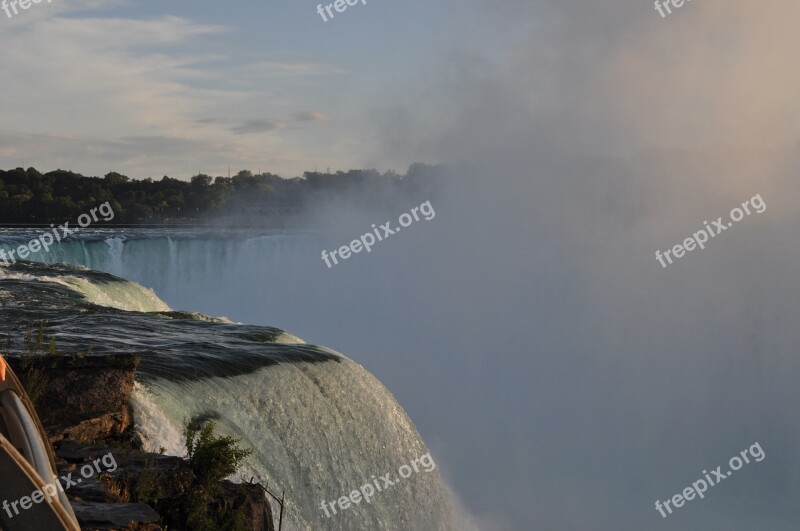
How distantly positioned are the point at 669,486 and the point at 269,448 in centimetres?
1507

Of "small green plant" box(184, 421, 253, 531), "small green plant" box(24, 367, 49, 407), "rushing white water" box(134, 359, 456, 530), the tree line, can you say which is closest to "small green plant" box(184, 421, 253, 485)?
"small green plant" box(184, 421, 253, 531)

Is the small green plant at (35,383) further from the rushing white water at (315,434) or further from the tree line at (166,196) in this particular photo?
the tree line at (166,196)

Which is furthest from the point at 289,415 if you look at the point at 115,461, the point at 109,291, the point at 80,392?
the point at 109,291

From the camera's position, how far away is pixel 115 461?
20.7 feet

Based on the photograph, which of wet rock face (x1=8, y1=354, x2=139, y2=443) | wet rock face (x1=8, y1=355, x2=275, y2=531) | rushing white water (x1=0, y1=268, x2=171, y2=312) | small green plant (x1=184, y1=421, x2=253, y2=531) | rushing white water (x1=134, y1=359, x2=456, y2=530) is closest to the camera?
wet rock face (x1=8, y1=355, x2=275, y2=531)

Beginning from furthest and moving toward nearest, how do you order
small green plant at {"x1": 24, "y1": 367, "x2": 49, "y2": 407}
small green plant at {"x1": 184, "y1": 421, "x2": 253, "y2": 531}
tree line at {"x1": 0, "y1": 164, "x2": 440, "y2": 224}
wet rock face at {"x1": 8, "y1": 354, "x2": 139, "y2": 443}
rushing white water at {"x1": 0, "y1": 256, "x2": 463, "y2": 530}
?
tree line at {"x1": 0, "y1": 164, "x2": 440, "y2": 224}, rushing white water at {"x1": 0, "y1": 256, "x2": 463, "y2": 530}, wet rock face at {"x1": 8, "y1": 354, "x2": 139, "y2": 443}, small green plant at {"x1": 24, "y1": 367, "x2": 49, "y2": 407}, small green plant at {"x1": 184, "y1": 421, "x2": 253, "y2": 531}

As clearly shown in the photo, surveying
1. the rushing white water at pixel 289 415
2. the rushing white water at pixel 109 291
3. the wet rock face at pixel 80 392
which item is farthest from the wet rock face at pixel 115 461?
the rushing white water at pixel 109 291

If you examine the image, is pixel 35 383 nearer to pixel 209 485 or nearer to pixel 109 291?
pixel 209 485

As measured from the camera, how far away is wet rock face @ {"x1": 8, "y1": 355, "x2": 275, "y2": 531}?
5.37 m

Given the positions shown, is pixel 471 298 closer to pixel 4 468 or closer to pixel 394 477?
pixel 394 477

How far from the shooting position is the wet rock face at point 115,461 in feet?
17.6

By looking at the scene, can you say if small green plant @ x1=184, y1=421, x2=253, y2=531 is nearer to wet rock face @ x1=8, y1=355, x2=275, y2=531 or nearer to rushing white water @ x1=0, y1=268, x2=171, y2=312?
wet rock face @ x1=8, y1=355, x2=275, y2=531

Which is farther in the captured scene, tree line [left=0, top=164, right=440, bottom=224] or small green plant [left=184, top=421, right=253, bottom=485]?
tree line [left=0, top=164, right=440, bottom=224]

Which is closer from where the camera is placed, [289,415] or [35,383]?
[35,383]
